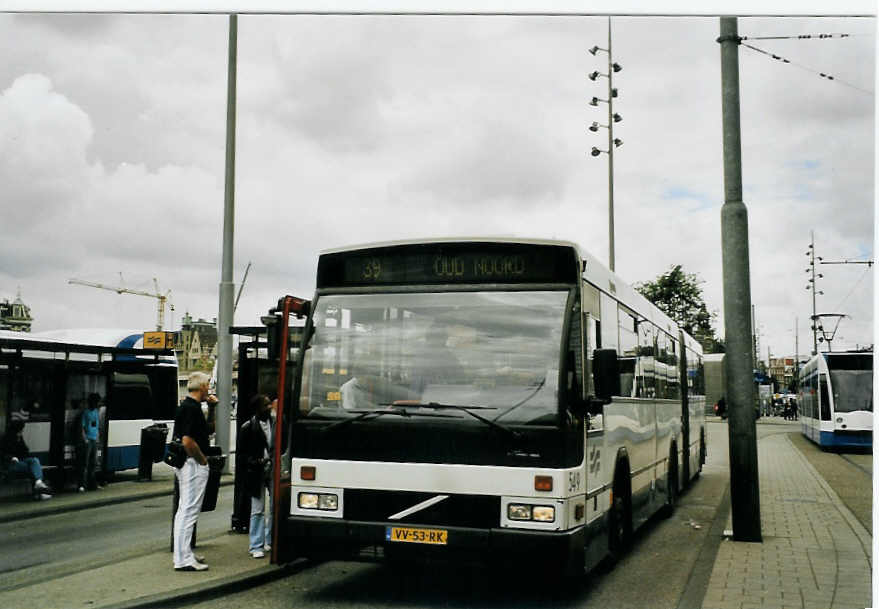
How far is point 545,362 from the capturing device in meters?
7.02

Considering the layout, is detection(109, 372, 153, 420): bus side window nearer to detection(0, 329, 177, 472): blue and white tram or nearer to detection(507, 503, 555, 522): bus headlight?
detection(0, 329, 177, 472): blue and white tram

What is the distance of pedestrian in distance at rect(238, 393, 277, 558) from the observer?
359 inches

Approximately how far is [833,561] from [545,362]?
14.1ft

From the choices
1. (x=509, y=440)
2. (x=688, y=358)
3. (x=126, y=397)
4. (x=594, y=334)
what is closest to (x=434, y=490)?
(x=509, y=440)

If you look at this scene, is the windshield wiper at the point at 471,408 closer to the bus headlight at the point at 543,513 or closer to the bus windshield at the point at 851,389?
the bus headlight at the point at 543,513

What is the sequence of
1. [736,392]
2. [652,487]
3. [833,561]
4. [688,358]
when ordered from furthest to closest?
[688,358] < [652,487] < [736,392] < [833,561]

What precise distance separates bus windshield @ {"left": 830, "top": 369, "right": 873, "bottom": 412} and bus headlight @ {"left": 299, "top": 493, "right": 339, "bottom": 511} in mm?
22716

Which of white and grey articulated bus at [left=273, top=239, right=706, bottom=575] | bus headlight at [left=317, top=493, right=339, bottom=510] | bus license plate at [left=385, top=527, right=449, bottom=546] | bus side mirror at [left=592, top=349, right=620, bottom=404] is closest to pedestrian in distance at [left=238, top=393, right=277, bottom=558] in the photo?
white and grey articulated bus at [left=273, top=239, right=706, bottom=575]

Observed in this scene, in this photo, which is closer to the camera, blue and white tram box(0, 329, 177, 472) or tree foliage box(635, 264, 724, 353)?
blue and white tram box(0, 329, 177, 472)

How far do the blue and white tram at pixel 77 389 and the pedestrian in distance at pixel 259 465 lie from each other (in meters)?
6.68

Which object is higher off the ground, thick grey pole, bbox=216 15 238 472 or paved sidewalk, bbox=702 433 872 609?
thick grey pole, bbox=216 15 238 472

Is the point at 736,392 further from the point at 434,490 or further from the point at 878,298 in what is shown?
the point at 434,490

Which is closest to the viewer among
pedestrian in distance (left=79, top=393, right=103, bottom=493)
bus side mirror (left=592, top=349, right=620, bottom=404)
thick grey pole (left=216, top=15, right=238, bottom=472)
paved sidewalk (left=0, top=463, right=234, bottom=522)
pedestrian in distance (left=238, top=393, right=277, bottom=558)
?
bus side mirror (left=592, top=349, right=620, bottom=404)

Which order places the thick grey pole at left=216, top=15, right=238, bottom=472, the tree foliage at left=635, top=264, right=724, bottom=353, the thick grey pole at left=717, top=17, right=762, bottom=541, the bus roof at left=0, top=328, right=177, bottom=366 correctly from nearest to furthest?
the thick grey pole at left=717, top=17, right=762, bottom=541 < the thick grey pole at left=216, top=15, right=238, bottom=472 < the bus roof at left=0, top=328, right=177, bottom=366 < the tree foliage at left=635, top=264, right=724, bottom=353
